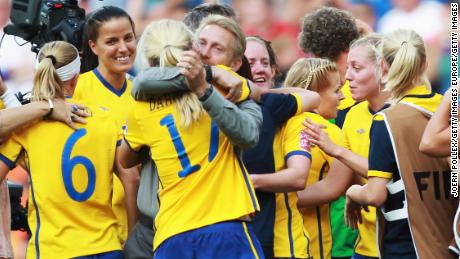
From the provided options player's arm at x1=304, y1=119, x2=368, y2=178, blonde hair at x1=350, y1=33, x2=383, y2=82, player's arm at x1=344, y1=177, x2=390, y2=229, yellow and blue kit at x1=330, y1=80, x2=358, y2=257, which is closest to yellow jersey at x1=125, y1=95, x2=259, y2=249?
player's arm at x1=344, y1=177, x2=390, y2=229

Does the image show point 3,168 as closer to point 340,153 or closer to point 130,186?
point 130,186

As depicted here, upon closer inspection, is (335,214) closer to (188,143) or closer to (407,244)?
(407,244)

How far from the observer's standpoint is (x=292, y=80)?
240 inches

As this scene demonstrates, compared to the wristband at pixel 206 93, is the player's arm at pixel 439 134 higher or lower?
lower

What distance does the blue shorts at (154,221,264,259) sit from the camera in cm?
466

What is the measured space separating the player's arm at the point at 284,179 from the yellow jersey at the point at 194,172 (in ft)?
1.40

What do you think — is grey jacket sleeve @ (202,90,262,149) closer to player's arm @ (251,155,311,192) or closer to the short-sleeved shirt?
player's arm @ (251,155,311,192)

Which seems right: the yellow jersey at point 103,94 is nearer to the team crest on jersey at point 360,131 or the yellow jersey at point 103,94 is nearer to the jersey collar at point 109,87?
the jersey collar at point 109,87

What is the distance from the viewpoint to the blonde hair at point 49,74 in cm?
524

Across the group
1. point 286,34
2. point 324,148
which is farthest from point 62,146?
point 286,34

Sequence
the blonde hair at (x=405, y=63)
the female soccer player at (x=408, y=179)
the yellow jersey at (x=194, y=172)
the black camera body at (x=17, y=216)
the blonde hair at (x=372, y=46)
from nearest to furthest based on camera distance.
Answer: the yellow jersey at (x=194, y=172) < the female soccer player at (x=408, y=179) < the blonde hair at (x=405, y=63) < the blonde hair at (x=372, y=46) < the black camera body at (x=17, y=216)

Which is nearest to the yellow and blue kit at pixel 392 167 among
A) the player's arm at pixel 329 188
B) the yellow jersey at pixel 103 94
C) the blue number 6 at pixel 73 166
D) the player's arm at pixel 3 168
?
the player's arm at pixel 329 188

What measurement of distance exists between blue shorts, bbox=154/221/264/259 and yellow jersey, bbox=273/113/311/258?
68 cm

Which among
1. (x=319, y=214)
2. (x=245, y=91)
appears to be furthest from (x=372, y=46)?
(x=245, y=91)
